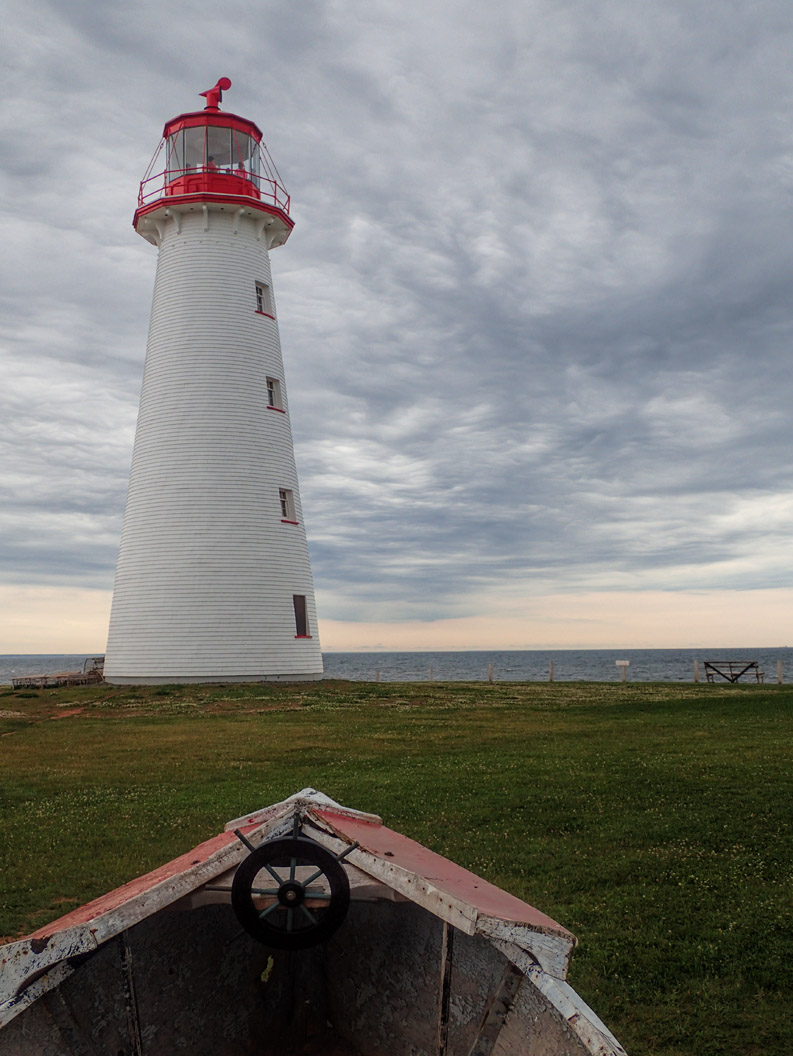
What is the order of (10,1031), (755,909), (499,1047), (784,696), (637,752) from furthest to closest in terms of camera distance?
(784,696), (637,752), (755,909), (499,1047), (10,1031)

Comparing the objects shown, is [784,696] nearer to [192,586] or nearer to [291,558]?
[291,558]

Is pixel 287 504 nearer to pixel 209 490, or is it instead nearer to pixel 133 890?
pixel 209 490

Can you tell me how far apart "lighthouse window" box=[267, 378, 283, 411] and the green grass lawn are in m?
13.7

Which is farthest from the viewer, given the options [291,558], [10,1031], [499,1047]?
[291,558]

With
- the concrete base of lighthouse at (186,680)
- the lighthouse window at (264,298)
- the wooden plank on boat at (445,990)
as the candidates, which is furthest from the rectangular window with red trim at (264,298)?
the wooden plank on boat at (445,990)

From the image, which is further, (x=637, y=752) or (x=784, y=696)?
(x=784, y=696)

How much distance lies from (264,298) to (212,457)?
775cm

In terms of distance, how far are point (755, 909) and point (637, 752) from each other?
9.72 meters

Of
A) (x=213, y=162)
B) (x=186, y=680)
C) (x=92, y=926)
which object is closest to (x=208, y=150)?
(x=213, y=162)

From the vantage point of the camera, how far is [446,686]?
4112 cm

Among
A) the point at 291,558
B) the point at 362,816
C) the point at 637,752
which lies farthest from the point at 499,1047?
the point at 291,558

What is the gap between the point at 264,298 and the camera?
37.2m

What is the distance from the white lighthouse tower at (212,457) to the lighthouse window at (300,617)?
0.10 meters

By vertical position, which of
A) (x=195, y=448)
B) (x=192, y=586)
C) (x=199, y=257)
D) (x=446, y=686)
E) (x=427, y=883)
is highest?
(x=199, y=257)
